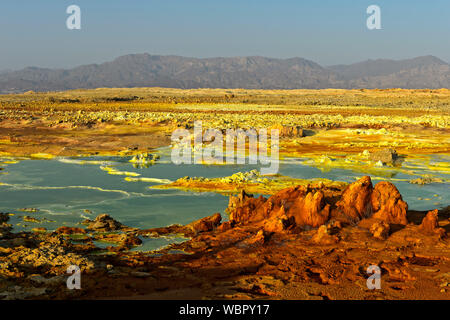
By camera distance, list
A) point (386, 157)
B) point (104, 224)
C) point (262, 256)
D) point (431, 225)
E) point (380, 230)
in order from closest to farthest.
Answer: point (262, 256)
point (380, 230)
point (431, 225)
point (104, 224)
point (386, 157)

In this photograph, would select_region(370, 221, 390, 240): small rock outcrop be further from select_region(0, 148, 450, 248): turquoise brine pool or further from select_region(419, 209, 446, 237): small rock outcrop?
select_region(0, 148, 450, 248): turquoise brine pool

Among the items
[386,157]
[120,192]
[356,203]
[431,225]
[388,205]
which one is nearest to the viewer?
[431,225]

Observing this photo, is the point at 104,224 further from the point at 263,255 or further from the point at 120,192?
the point at 120,192

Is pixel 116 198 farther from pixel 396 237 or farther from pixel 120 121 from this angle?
pixel 120 121

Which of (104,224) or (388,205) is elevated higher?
(388,205)

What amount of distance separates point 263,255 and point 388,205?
3923 mm

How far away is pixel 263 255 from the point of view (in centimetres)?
988

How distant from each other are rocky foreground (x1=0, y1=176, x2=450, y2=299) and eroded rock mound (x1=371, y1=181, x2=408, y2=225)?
0.03 meters

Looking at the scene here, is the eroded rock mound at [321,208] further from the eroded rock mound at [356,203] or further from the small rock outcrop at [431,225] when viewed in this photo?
the small rock outcrop at [431,225]

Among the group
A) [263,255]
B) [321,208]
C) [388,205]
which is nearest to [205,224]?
[263,255]

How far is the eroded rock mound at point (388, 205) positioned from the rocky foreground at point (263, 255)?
25mm

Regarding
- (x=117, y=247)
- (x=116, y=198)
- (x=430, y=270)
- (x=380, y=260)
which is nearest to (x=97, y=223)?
(x=117, y=247)
